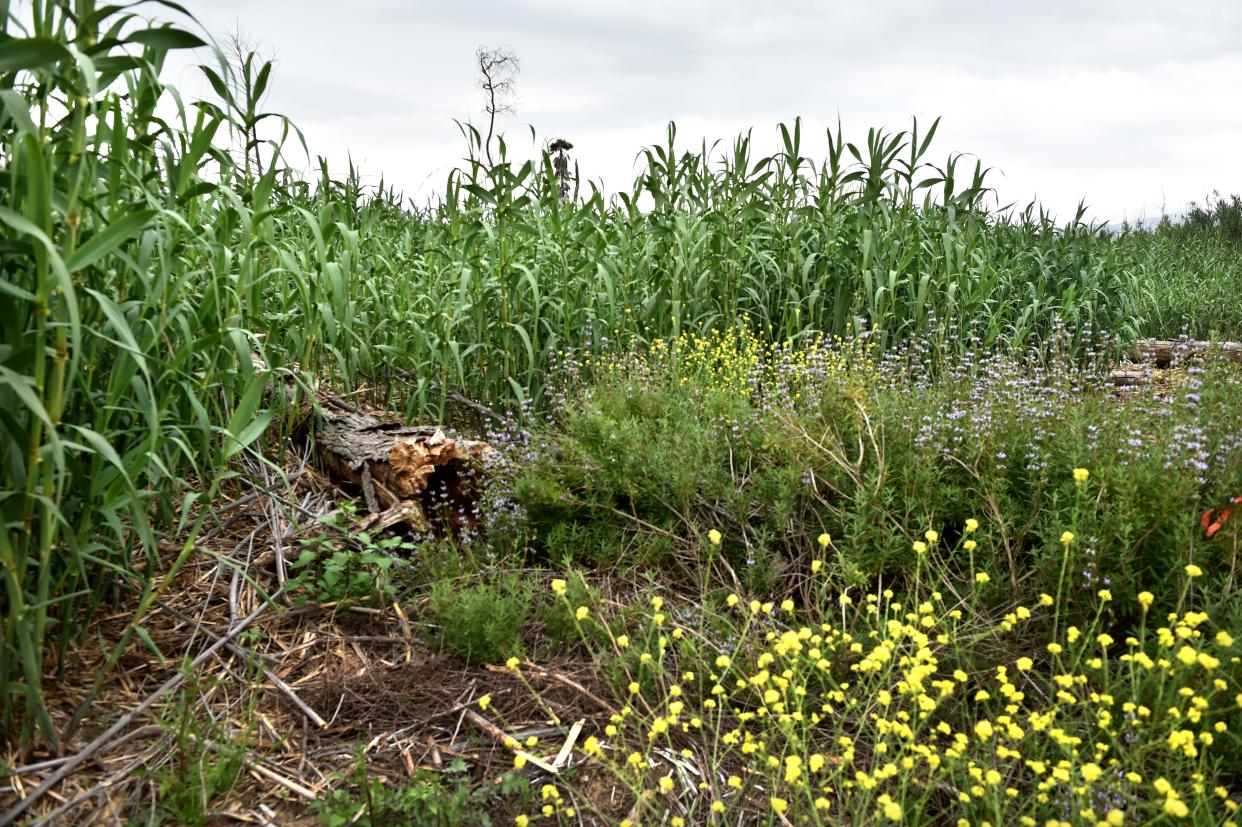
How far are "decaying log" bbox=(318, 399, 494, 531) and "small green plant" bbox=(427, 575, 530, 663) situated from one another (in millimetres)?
802

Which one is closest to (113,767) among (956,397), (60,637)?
(60,637)

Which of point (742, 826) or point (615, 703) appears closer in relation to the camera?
point (742, 826)

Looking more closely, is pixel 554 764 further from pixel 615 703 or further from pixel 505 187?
pixel 505 187

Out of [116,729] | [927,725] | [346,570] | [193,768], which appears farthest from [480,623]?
[927,725]

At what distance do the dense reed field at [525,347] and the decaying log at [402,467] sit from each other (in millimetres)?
325

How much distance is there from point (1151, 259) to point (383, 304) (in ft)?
39.3

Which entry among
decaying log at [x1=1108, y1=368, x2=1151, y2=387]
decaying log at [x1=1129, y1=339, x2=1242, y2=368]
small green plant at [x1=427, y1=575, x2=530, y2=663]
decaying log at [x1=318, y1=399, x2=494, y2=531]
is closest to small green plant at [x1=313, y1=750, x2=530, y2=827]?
small green plant at [x1=427, y1=575, x2=530, y2=663]

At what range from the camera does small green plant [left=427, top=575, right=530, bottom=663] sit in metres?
3.08

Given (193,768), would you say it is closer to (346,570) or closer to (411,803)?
(411,803)

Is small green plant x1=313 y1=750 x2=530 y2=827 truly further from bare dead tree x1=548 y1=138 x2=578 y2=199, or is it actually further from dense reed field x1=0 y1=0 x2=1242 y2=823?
bare dead tree x1=548 y1=138 x2=578 y2=199

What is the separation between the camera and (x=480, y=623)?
3088 mm

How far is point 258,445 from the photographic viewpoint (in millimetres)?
4109

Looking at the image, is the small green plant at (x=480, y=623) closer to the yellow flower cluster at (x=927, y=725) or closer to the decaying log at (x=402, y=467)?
the yellow flower cluster at (x=927, y=725)

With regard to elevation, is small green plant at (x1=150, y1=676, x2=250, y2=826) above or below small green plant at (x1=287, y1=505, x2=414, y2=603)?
below
